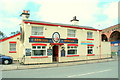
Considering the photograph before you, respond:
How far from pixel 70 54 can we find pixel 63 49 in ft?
5.62

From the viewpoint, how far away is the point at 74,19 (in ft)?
89.9

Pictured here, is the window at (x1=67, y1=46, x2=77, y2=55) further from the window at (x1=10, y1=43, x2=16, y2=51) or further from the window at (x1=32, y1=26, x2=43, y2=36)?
the window at (x1=10, y1=43, x2=16, y2=51)

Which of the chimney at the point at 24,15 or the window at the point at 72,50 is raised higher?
the chimney at the point at 24,15

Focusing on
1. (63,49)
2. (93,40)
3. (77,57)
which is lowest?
(77,57)

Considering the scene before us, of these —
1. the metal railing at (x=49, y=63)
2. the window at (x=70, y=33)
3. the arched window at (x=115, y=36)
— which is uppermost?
the arched window at (x=115, y=36)

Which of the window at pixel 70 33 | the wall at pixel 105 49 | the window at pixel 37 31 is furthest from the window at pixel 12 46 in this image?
the wall at pixel 105 49

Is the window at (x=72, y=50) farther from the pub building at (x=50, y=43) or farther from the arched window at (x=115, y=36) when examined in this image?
the arched window at (x=115, y=36)

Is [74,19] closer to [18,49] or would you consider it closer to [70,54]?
[70,54]

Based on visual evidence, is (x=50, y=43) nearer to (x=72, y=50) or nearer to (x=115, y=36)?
(x=72, y=50)

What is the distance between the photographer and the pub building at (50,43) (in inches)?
756

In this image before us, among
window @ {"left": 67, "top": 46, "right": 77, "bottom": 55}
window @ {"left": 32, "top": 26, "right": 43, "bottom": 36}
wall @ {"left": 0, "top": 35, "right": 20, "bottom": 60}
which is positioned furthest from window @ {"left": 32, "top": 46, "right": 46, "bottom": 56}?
wall @ {"left": 0, "top": 35, "right": 20, "bottom": 60}

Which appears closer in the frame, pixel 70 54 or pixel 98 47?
pixel 70 54

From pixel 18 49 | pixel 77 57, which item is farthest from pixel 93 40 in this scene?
pixel 18 49

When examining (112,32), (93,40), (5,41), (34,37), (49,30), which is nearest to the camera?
(34,37)
